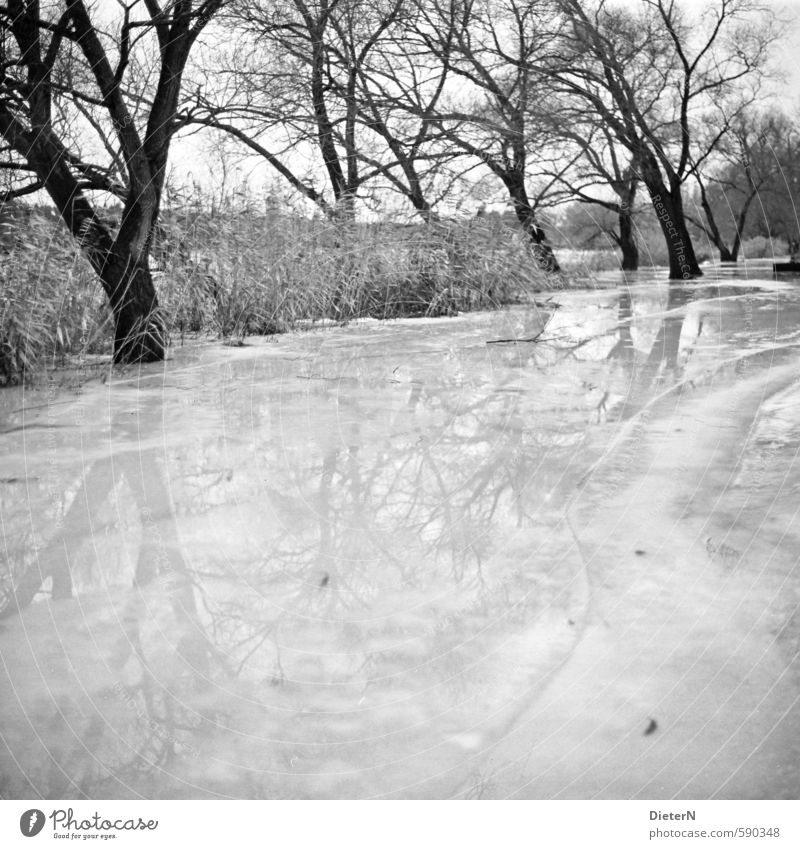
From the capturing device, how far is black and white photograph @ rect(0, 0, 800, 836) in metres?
Result: 1.17

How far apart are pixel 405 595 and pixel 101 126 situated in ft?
12.9

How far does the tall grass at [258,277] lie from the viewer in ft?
13.7

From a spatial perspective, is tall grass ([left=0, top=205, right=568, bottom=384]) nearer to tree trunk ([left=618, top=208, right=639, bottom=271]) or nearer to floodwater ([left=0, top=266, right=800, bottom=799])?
floodwater ([left=0, top=266, right=800, bottom=799])

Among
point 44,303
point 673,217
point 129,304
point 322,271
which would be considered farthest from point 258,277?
point 673,217

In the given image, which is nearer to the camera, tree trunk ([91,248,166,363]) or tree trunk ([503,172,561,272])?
tree trunk ([91,248,166,363])

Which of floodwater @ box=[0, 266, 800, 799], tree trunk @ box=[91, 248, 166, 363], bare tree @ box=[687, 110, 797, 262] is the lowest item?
floodwater @ box=[0, 266, 800, 799]

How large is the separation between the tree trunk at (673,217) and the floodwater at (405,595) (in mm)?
5924

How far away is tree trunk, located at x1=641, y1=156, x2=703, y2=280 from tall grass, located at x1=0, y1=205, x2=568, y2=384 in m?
2.11

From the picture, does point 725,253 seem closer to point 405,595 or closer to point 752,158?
point 752,158

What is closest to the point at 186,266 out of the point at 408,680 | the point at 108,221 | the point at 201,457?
the point at 108,221

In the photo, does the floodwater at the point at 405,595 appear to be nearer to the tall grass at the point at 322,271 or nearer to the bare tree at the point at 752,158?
the tall grass at the point at 322,271

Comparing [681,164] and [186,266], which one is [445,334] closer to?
[186,266]

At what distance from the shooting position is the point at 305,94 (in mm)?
7926

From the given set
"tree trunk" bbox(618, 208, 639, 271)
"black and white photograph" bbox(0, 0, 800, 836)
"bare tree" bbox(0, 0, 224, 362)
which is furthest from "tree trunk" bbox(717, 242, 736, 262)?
"bare tree" bbox(0, 0, 224, 362)
